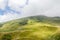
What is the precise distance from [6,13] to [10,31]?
0.92 meters

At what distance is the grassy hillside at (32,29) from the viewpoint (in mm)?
7020

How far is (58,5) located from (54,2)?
0.23 metres

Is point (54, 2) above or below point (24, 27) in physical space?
above

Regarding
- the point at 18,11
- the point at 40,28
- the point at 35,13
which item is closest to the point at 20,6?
the point at 18,11

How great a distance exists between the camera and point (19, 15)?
25.5 feet

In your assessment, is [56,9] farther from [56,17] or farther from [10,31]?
[10,31]

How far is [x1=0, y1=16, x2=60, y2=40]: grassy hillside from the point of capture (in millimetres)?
7020

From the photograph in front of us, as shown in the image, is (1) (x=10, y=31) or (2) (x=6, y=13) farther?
(2) (x=6, y=13)

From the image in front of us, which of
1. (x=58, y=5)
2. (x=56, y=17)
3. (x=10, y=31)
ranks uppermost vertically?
(x=58, y=5)

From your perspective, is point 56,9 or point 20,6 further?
point 20,6

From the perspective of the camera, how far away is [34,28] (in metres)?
7.29

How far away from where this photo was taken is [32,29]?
23.9 feet

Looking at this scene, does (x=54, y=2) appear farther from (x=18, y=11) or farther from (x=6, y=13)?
(x=6, y=13)

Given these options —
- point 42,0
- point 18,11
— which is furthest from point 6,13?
point 42,0
